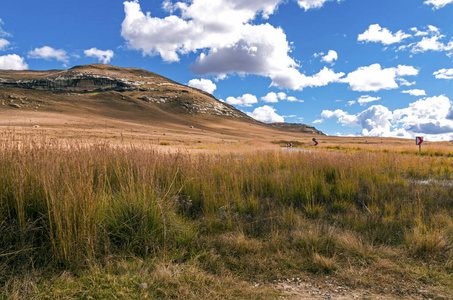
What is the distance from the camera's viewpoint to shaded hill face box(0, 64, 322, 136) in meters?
77.6

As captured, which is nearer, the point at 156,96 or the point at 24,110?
the point at 24,110

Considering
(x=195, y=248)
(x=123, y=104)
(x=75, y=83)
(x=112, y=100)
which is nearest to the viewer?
(x=195, y=248)

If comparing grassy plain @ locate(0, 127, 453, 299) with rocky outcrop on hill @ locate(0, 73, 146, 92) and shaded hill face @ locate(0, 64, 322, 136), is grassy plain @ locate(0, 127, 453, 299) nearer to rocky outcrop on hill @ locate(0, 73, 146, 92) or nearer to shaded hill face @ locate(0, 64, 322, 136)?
shaded hill face @ locate(0, 64, 322, 136)

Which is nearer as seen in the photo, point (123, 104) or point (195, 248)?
point (195, 248)

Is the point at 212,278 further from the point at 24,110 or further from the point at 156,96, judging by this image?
the point at 156,96

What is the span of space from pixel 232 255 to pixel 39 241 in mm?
2489

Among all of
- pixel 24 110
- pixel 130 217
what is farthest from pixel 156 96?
pixel 130 217

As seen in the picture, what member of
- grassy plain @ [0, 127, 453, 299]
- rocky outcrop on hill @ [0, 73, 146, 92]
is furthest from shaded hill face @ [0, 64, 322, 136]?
grassy plain @ [0, 127, 453, 299]

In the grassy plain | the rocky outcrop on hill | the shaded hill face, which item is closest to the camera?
the grassy plain

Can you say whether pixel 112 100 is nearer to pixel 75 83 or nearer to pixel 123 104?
pixel 123 104

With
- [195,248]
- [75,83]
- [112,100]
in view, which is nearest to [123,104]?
[112,100]

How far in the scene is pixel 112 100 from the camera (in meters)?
107

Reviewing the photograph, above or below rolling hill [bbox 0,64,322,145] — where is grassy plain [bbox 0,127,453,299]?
below

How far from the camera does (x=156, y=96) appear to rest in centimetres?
13675
